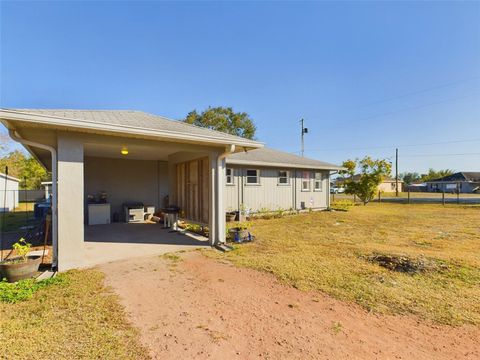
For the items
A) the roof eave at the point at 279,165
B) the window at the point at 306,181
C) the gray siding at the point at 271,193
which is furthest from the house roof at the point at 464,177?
the window at the point at 306,181

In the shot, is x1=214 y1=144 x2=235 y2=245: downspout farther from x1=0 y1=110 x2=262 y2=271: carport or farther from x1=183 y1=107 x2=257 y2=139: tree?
x1=183 y1=107 x2=257 y2=139: tree

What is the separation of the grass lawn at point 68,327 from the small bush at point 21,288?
10 centimetres

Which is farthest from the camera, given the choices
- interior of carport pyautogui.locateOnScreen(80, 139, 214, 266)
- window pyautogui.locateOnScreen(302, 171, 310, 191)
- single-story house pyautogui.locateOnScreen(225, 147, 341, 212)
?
window pyautogui.locateOnScreen(302, 171, 310, 191)

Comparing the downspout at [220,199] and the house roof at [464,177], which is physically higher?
the house roof at [464,177]

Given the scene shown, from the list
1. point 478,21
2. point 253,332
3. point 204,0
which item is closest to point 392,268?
point 253,332

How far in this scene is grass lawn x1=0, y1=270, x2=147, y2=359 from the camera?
2328 mm

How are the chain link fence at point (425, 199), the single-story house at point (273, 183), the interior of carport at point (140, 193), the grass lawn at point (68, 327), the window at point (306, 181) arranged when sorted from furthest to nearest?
the chain link fence at point (425, 199), the window at point (306, 181), the single-story house at point (273, 183), the interior of carport at point (140, 193), the grass lawn at point (68, 327)

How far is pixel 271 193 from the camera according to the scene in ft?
42.6

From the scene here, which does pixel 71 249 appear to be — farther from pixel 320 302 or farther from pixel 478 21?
pixel 478 21

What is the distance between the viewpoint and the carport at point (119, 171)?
4648mm

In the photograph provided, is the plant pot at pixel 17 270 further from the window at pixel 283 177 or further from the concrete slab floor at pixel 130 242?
the window at pixel 283 177

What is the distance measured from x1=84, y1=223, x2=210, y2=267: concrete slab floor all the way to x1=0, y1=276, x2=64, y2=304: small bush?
2.94ft

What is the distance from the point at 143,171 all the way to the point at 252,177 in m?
5.12

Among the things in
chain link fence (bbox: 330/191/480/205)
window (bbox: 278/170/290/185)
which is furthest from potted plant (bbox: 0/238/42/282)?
chain link fence (bbox: 330/191/480/205)
